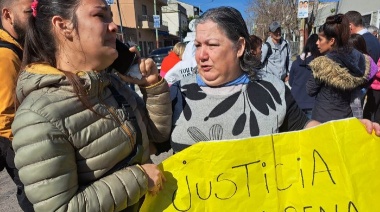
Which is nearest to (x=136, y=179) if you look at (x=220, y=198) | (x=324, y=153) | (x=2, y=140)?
(x=220, y=198)

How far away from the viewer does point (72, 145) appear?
1.16m

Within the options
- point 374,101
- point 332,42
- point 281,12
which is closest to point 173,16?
point 281,12

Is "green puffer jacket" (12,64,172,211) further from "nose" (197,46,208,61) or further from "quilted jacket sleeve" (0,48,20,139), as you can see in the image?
"quilted jacket sleeve" (0,48,20,139)

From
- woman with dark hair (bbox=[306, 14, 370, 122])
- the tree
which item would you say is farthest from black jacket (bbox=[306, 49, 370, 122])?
the tree

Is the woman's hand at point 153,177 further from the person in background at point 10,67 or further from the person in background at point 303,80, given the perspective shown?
the person in background at point 303,80

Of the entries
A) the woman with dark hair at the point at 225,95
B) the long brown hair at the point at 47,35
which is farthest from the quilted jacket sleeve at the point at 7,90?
the woman with dark hair at the point at 225,95

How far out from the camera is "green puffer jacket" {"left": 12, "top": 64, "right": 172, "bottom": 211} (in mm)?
1076

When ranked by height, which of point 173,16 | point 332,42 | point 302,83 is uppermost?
point 332,42

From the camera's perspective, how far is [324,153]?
1.58m

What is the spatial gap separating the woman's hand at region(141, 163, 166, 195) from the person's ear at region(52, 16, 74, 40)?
2.01 ft

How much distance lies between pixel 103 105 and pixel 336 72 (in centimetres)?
259

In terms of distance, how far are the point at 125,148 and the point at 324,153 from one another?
38.2 inches

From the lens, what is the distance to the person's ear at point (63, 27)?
122cm

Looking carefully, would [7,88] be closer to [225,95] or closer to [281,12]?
[225,95]
